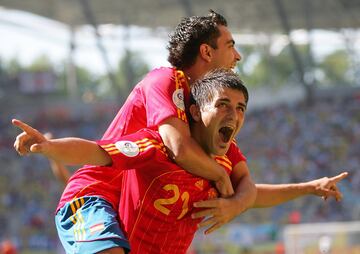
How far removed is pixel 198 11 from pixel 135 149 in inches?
1108

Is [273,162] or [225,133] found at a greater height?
[225,133]

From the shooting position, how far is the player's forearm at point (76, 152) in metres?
3.55

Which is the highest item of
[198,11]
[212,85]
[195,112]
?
[198,11]

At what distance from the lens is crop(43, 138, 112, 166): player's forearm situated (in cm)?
355

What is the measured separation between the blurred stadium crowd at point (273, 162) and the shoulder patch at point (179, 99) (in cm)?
1834

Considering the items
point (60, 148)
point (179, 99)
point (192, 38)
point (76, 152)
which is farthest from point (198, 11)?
point (60, 148)

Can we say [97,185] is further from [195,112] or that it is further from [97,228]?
[195,112]

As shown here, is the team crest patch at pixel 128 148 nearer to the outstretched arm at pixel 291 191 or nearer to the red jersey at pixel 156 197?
the red jersey at pixel 156 197

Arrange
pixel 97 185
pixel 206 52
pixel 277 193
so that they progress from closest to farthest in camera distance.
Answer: pixel 97 185
pixel 206 52
pixel 277 193

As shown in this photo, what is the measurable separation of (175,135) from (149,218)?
517 millimetres

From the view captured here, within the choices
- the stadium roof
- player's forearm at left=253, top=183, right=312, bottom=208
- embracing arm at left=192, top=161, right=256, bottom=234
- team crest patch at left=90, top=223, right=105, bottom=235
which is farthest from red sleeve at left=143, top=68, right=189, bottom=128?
the stadium roof

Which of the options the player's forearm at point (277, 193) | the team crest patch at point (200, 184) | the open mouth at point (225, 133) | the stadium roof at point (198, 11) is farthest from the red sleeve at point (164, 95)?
the stadium roof at point (198, 11)

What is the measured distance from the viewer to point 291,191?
495 cm

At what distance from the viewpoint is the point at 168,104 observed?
13.5ft
